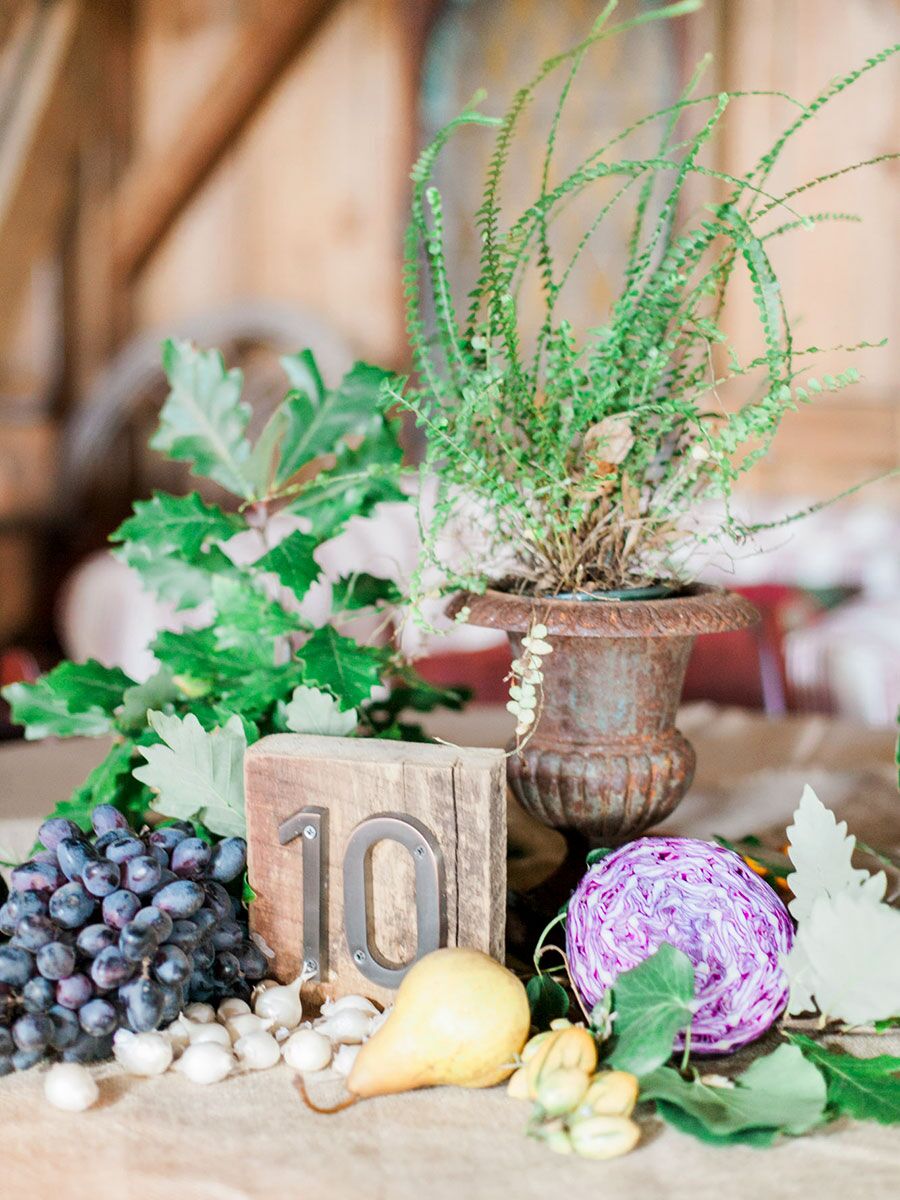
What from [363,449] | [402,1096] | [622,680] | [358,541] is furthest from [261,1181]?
[358,541]

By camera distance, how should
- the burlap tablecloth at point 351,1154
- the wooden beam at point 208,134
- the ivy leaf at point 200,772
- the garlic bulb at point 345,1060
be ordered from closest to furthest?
the burlap tablecloth at point 351,1154, the garlic bulb at point 345,1060, the ivy leaf at point 200,772, the wooden beam at point 208,134

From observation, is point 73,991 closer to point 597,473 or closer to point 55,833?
point 55,833

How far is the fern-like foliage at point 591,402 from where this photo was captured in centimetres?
70

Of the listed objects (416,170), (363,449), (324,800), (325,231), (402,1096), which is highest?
(325,231)

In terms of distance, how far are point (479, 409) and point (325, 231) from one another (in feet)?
10.8

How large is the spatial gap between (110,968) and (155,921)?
0.10ft

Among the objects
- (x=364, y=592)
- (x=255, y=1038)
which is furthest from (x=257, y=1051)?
(x=364, y=592)

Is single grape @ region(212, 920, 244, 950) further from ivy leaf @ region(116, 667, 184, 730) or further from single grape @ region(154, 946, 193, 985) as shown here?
ivy leaf @ region(116, 667, 184, 730)

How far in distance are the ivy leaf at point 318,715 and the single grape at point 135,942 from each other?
0.60ft

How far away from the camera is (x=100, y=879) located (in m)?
0.62

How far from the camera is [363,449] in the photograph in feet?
3.00

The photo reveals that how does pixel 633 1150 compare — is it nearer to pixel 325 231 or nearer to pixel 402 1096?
pixel 402 1096

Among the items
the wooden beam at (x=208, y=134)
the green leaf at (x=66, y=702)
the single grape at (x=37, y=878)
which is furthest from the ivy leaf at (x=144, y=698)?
the wooden beam at (x=208, y=134)

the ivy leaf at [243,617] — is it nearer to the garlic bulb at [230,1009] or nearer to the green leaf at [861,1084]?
the garlic bulb at [230,1009]
